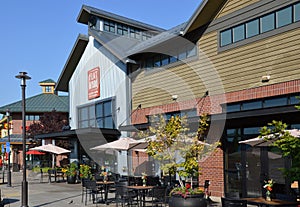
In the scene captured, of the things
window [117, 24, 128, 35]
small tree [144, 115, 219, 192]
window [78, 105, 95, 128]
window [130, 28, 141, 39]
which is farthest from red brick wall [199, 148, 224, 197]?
window [130, 28, 141, 39]

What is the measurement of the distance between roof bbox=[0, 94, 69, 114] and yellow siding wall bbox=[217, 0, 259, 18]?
39221mm

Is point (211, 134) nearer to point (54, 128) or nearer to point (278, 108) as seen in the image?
point (278, 108)

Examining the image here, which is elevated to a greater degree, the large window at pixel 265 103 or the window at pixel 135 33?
the window at pixel 135 33

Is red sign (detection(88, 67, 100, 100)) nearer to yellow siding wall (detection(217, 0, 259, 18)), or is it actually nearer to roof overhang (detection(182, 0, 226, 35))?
roof overhang (detection(182, 0, 226, 35))

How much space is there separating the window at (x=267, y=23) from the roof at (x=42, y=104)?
135ft

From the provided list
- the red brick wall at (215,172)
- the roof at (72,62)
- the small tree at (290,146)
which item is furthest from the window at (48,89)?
the small tree at (290,146)

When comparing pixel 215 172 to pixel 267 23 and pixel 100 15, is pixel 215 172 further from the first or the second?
pixel 100 15

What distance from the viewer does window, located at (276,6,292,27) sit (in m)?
13.9

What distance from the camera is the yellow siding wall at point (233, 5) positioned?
15609mm

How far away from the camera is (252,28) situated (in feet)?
50.3

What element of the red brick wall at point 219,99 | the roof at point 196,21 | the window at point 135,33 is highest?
the window at point 135,33

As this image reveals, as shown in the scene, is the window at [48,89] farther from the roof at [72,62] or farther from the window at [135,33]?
the window at [135,33]

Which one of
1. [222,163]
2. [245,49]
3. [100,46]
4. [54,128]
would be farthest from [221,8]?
[54,128]

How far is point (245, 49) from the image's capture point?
15.5 m
